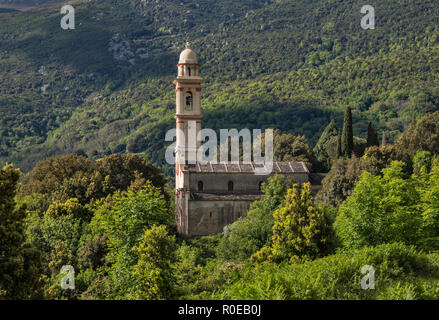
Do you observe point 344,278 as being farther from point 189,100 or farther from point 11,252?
point 189,100

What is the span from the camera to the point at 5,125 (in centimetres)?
13912

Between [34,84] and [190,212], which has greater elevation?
[34,84]

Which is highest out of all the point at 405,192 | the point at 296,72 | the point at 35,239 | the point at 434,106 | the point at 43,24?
the point at 43,24

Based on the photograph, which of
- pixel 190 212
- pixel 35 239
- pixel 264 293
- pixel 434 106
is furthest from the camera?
pixel 434 106

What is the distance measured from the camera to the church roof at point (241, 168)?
2148 inches

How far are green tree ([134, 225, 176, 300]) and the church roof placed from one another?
70.6 feet

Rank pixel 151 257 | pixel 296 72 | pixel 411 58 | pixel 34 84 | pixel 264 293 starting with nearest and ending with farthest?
pixel 264 293
pixel 151 257
pixel 411 58
pixel 296 72
pixel 34 84

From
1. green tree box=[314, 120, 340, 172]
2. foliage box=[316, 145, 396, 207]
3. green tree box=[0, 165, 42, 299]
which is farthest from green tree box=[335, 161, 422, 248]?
green tree box=[314, 120, 340, 172]

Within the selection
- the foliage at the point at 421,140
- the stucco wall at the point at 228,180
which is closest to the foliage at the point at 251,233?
the stucco wall at the point at 228,180

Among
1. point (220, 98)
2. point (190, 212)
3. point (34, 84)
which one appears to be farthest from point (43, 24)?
point (190, 212)

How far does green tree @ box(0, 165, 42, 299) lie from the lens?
84.6ft

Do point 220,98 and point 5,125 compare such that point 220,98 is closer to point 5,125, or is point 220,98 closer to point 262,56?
point 262,56

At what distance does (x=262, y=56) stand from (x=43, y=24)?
65.1m

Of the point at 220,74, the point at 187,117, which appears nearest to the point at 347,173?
the point at 187,117
